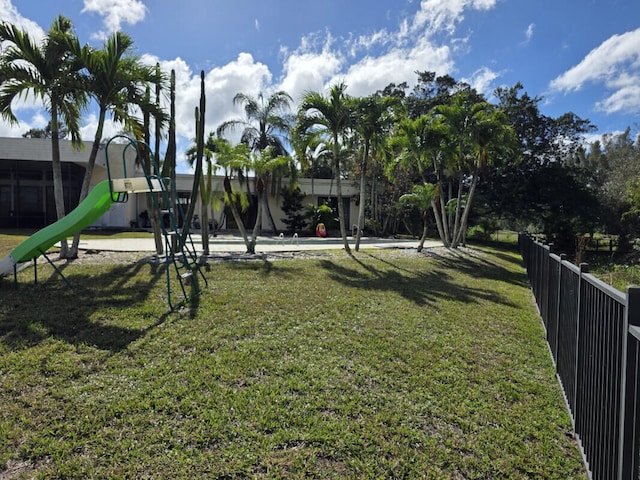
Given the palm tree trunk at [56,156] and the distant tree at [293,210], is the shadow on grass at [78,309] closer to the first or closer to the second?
the palm tree trunk at [56,156]

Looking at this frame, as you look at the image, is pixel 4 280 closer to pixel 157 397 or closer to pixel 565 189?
pixel 157 397

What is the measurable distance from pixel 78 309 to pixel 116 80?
5.61 meters

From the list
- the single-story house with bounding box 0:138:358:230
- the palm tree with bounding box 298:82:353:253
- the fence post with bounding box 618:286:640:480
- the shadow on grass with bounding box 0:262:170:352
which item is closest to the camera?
the fence post with bounding box 618:286:640:480

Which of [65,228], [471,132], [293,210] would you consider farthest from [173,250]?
[293,210]

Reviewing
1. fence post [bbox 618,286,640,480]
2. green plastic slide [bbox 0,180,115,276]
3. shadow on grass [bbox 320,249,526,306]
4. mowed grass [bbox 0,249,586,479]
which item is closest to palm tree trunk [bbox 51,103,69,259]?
green plastic slide [bbox 0,180,115,276]

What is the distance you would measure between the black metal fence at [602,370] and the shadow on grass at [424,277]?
10.5 ft

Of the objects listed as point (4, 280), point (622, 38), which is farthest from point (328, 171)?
point (4, 280)

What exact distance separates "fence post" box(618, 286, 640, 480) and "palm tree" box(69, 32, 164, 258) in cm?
952

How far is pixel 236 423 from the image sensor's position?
109 inches

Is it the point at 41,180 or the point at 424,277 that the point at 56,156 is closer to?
the point at 424,277

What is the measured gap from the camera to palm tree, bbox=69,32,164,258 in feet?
26.3

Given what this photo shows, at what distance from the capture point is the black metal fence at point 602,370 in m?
1.70

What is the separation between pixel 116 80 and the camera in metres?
8.33

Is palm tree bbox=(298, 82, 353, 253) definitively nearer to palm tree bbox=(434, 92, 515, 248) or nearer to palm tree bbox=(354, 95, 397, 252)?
palm tree bbox=(354, 95, 397, 252)
